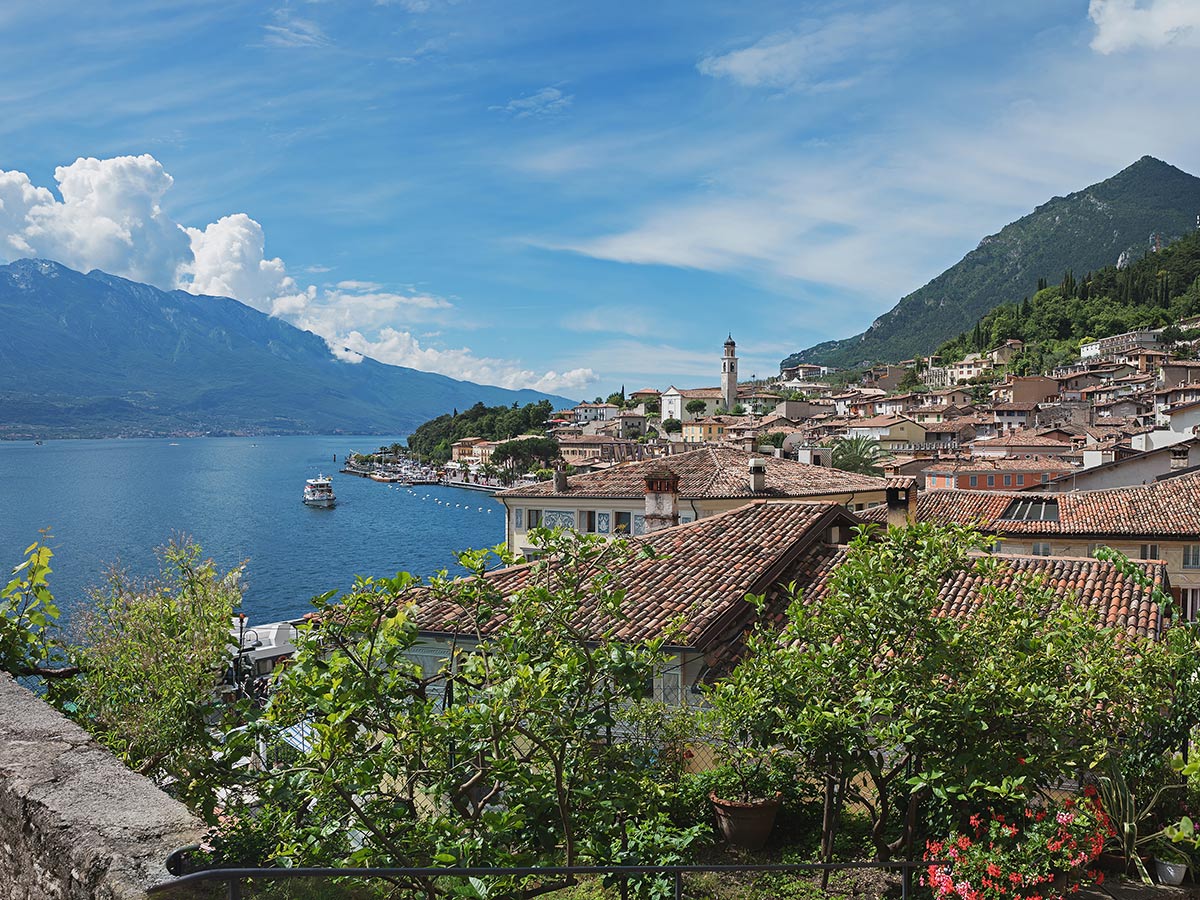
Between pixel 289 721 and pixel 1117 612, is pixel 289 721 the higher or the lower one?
the higher one

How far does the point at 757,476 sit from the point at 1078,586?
14.6 meters

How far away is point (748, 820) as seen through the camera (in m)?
9.11

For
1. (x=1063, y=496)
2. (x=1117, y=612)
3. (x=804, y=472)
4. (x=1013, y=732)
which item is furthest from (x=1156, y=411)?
(x=1013, y=732)

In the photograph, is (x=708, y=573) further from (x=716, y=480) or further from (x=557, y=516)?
(x=557, y=516)

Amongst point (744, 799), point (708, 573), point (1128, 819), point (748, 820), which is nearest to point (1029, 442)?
point (708, 573)

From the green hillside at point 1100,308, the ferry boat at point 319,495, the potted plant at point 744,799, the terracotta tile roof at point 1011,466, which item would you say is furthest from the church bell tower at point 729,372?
the potted plant at point 744,799

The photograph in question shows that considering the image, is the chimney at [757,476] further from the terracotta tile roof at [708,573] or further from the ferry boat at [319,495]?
the ferry boat at [319,495]

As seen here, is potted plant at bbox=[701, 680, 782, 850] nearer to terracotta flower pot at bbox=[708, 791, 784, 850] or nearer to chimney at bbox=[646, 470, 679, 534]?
terracotta flower pot at bbox=[708, 791, 784, 850]

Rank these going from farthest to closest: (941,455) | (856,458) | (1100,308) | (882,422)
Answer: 1. (1100,308)
2. (882,422)
3. (941,455)
4. (856,458)

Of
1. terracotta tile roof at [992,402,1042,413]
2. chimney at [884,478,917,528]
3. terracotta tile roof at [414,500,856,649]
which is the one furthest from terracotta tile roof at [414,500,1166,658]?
terracotta tile roof at [992,402,1042,413]

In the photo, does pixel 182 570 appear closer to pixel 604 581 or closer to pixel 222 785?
pixel 222 785

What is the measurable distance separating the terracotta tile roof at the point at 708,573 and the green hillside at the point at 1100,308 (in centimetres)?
13815

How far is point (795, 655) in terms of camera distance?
689 centimetres

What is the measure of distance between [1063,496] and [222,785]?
114ft
